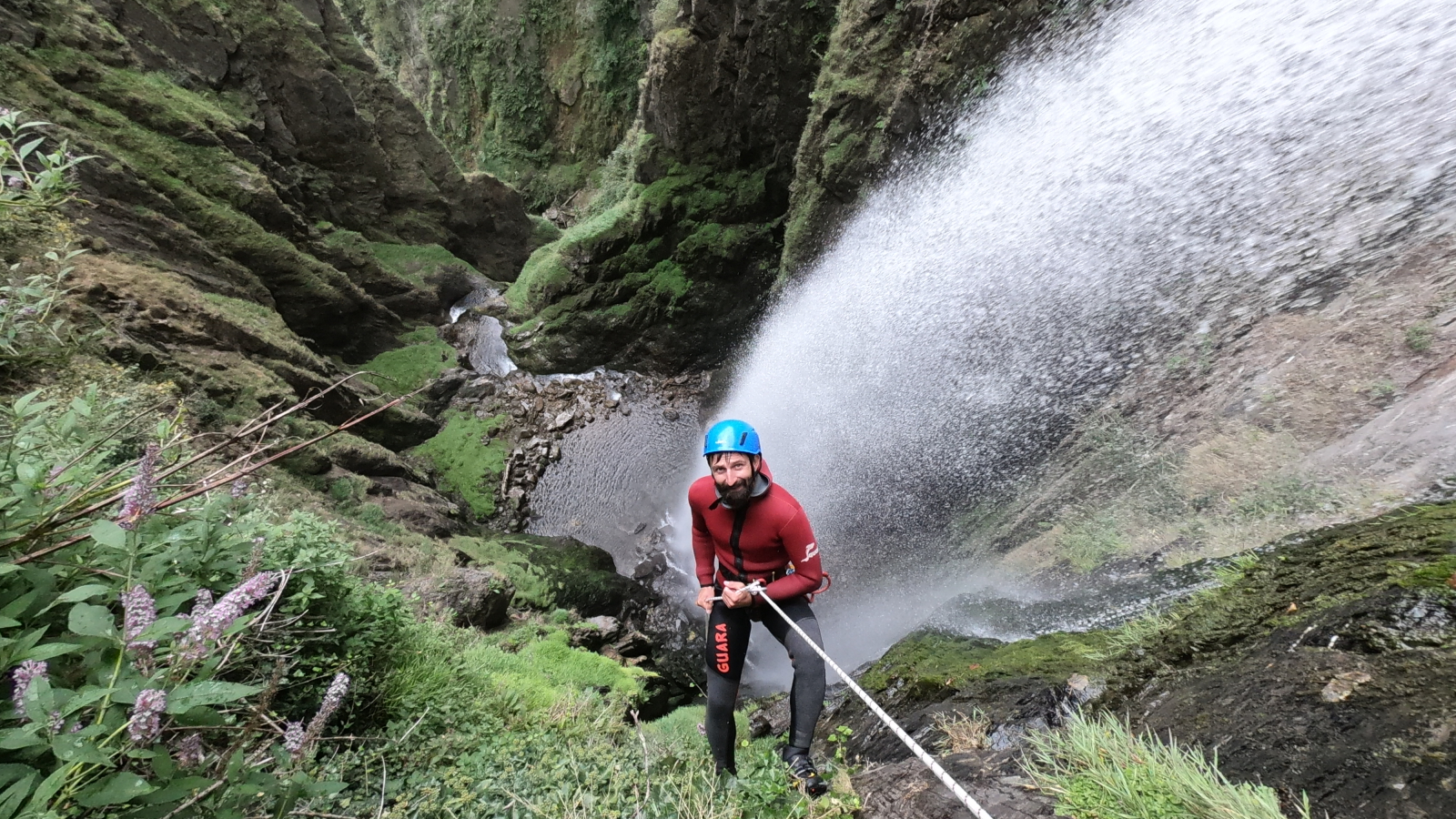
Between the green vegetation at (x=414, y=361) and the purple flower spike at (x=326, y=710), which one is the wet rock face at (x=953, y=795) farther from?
the green vegetation at (x=414, y=361)

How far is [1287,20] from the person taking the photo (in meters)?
5.31

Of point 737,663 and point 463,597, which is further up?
point 737,663

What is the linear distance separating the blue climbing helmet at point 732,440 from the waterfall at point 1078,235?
4.20 m

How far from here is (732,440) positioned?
3.10 meters

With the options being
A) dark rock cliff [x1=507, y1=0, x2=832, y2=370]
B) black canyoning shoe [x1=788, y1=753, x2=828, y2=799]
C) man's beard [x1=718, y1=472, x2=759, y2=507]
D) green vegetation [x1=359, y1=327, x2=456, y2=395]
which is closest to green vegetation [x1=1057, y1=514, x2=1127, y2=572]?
black canyoning shoe [x1=788, y1=753, x2=828, y2=799]

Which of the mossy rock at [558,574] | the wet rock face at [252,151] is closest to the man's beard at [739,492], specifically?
the mossy rock at [558,574]

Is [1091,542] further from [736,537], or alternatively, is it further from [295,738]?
[295,738]

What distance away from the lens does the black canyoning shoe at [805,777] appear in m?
2.64

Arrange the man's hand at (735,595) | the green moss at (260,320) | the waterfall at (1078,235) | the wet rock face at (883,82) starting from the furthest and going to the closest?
1. the green moss at (260,320)
2. the wet rock face at (883,82)
3. the waterfall at (1078,235)
4. the man's hand at (735,595)

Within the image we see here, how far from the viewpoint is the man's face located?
307 cm

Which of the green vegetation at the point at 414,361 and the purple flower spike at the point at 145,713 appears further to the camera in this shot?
→ the green vegetation at the point at 414,361

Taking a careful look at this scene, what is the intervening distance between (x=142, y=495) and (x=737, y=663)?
2766 millimetres

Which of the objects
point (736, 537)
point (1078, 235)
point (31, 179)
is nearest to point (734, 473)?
point (736, 537)

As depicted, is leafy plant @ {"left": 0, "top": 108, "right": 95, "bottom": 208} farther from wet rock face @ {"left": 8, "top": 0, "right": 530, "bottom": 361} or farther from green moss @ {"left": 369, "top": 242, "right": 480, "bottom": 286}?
green moss @ {"left": 369, "top": 242, "right": 480, "bottom": 286}
